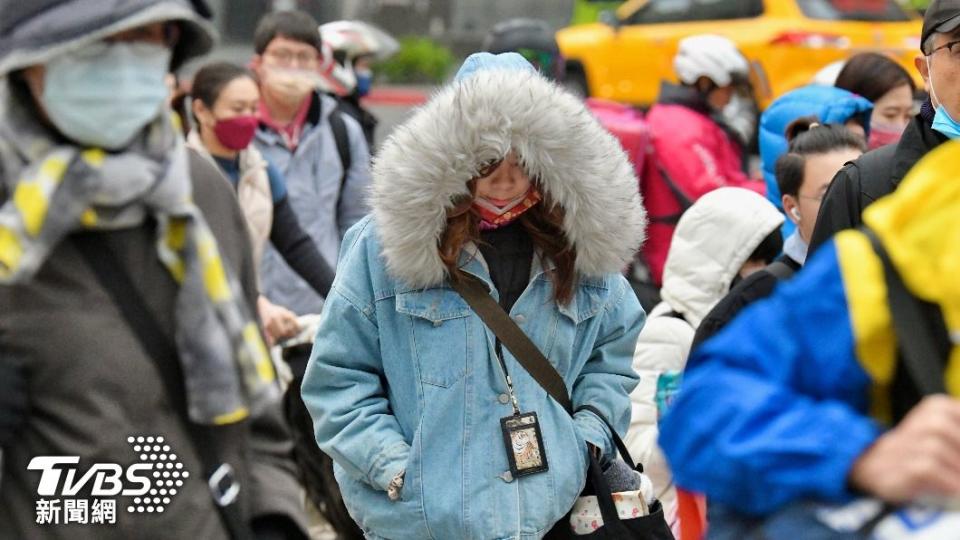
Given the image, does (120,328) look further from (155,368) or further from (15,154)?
(15,154)

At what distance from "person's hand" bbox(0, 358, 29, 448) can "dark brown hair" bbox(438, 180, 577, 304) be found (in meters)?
1.55

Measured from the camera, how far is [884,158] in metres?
4.72

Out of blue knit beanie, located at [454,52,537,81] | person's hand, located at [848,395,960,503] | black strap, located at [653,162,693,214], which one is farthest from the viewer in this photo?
black strap, located at [653,162,693,214]

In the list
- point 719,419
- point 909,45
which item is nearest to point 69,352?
point 719,419

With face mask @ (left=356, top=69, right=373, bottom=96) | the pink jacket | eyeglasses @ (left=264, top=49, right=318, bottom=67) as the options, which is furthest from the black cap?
face mask @ (left=356, top=69, right=373, bottom=96)

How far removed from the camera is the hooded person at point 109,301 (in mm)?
3191

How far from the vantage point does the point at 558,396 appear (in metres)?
4.55

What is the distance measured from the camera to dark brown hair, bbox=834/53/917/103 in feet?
25.2

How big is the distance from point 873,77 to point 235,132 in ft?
9.16

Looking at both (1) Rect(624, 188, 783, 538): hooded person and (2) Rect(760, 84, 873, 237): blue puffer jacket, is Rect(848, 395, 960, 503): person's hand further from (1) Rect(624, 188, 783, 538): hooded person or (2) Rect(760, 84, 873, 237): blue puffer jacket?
(2) Rect(760, 84, 873, 237): blue puffer jacket

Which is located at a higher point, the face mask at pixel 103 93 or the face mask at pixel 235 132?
the face mask at pixel 103 93

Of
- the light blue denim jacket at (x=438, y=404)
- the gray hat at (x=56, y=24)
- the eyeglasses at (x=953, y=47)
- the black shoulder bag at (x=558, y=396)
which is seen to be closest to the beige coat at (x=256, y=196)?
the light blue denim jacket at (x=438, y=404)

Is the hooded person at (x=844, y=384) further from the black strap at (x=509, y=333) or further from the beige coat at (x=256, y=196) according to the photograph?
the beige coat at (x=256, y=196)

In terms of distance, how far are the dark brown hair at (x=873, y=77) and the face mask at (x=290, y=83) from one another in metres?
2.50
